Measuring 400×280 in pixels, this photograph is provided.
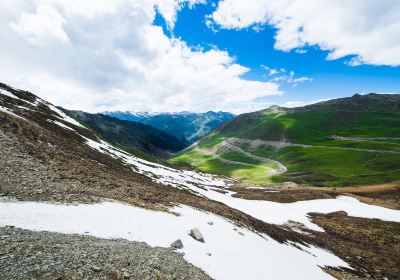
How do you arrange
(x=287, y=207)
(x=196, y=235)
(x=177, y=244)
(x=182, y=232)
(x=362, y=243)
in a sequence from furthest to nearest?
1. (x=287, y=207)
2. (x=362, y=243)
3. (x=182, y=232)
4. (x=196, y=235)
5. (x=177, y=244)

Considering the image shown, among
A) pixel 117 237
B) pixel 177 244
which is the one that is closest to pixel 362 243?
pixel 177 244

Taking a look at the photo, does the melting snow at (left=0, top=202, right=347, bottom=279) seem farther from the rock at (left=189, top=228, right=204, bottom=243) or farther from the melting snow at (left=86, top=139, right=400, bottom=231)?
the melting snow at (left=86, top=139, right=400, bottom=231)

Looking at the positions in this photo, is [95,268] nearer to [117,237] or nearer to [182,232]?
[117,237]

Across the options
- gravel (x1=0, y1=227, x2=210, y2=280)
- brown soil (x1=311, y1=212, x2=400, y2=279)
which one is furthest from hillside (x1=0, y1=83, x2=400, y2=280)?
brown soil (x1=311, y1=212, x2=400, y2=279)

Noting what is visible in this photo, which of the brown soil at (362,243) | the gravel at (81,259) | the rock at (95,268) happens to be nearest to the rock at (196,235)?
the gravel at (81,259)

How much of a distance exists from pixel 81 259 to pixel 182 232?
35.5 feet

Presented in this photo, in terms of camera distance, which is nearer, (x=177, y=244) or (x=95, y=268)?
(x=95, y=268)

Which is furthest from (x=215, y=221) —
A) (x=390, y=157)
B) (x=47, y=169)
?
(x=390, y=157)

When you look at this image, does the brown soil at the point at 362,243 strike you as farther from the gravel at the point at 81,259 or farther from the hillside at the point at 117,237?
the gravel at the point at 81,259

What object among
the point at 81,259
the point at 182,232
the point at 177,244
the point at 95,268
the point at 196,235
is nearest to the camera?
the point at 95,268

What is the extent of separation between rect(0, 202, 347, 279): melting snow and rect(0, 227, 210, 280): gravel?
1491 mm

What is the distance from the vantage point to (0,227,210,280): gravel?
40.7ft

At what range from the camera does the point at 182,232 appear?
78.2ft

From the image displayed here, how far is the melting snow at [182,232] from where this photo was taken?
1902 cm
